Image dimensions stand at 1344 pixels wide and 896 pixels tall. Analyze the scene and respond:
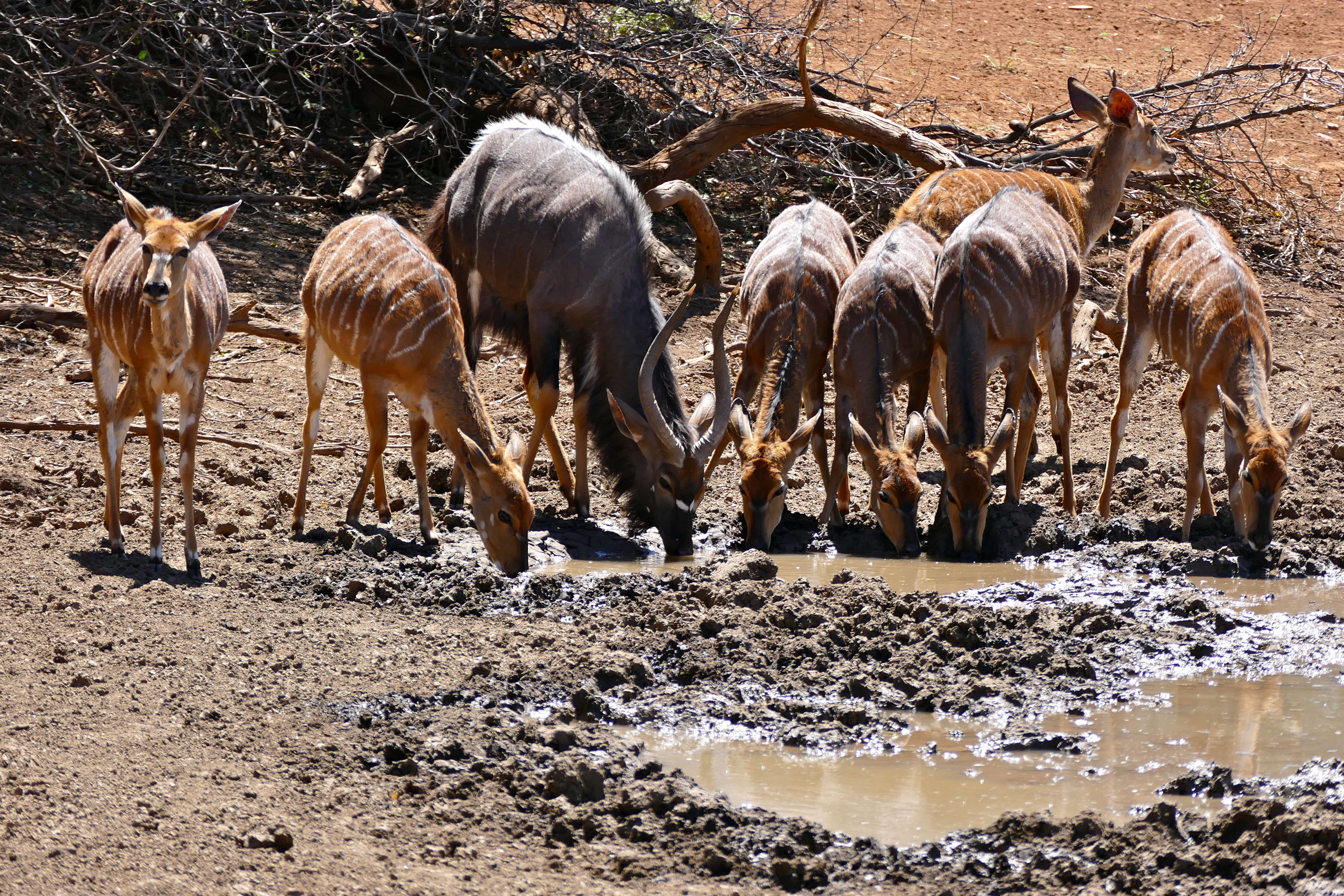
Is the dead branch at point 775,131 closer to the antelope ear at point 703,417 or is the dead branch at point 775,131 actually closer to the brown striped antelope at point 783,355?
the brown striped antelope at point 783,355

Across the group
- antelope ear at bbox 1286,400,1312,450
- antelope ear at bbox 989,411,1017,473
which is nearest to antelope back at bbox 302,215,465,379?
antelope ear at bbox 989,411,1017,473

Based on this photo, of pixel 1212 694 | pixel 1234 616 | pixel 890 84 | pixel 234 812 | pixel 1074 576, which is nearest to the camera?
pixel 234 812

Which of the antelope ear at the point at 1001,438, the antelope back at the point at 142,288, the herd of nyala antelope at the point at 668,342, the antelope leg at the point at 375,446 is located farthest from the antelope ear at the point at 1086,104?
the antelope back at the point at 142,288

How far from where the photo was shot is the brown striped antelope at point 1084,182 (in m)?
9.12

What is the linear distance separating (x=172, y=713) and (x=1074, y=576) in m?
4.23

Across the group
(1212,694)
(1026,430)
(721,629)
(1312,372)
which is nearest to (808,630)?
(721,629)

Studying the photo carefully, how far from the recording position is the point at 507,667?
17.8 feet

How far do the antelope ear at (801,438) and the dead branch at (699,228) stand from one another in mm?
3062

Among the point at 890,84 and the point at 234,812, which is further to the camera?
the point at 890,84

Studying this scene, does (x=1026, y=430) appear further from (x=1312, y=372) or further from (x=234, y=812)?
(x=234, y=812)

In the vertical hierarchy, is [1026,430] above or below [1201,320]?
below

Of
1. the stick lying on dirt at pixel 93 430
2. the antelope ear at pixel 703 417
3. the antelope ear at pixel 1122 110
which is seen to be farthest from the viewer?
the antelope ear at pixel 1122 110

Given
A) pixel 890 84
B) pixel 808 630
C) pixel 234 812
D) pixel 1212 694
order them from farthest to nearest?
pixel 890 84
pixel 808 630
pixel 1212 694
pixel 234 812

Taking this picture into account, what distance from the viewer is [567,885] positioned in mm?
3865
